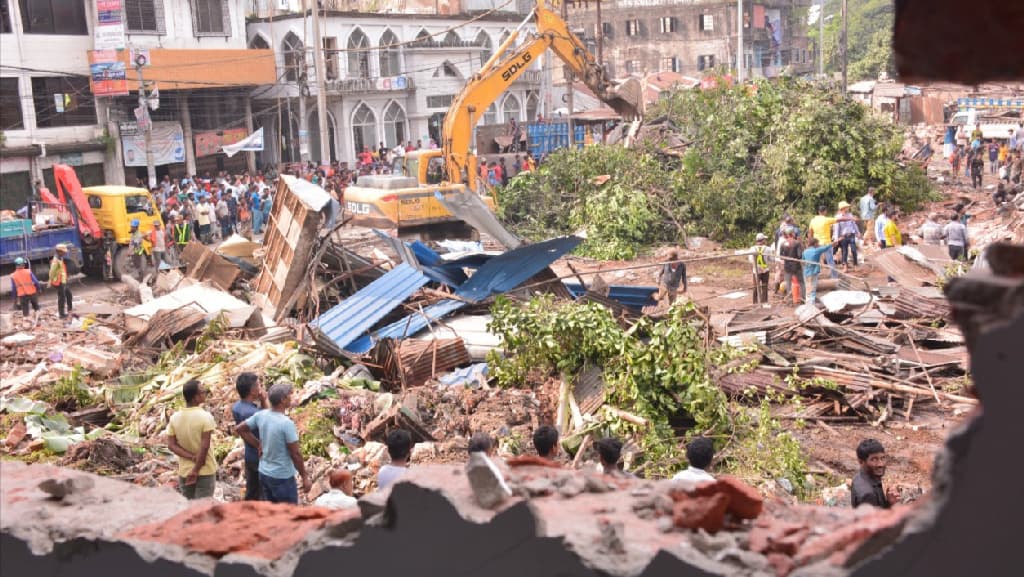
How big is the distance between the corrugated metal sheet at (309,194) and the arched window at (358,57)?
24999 millimetres

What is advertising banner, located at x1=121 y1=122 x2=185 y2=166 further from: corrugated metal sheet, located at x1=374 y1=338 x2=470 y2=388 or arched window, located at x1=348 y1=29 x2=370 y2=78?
corrugated metal sheet, located at x1=374 y1=338 x2=470 y2=388

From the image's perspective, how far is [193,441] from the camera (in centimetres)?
587

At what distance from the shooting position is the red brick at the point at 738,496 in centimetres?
276

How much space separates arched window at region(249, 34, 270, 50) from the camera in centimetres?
3562

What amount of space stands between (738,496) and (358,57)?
36.2m

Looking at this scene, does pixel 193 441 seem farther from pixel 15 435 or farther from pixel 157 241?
pixel 157 241

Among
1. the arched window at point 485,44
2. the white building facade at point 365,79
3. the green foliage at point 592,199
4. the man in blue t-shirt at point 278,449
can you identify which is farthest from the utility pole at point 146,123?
the man in blue t-shirt at point 278,449

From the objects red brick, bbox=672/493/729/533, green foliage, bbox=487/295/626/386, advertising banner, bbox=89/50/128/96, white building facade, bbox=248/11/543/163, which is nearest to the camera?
red brick, bbox=672/493/729/533

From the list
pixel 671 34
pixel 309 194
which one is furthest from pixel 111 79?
pixel 671 34

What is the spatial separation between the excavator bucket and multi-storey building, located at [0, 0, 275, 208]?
13670 millimetres

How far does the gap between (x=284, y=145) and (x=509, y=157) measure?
537 inches

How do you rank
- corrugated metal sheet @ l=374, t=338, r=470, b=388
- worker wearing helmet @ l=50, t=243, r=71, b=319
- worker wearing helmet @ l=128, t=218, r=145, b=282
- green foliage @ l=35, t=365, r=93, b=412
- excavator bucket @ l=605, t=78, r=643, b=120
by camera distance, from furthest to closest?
excavator bucket @ l=605, t=78, r=643, b=120
worker wearing helmet @ l=128, t=218, r=145, b=282
worker wearing helmet @ l=50, t=243, r=71, b=319
green foliage @ l=35, t=365, r=93, b=412
corrugated metal sheet @ l=374, t=338, r=470, b=388

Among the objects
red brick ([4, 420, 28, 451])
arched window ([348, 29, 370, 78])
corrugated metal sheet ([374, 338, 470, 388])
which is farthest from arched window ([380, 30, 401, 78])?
red brick ([4, 420, 28, 451])

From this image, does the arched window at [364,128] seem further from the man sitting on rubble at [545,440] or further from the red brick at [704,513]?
the red brick at [704,513]
